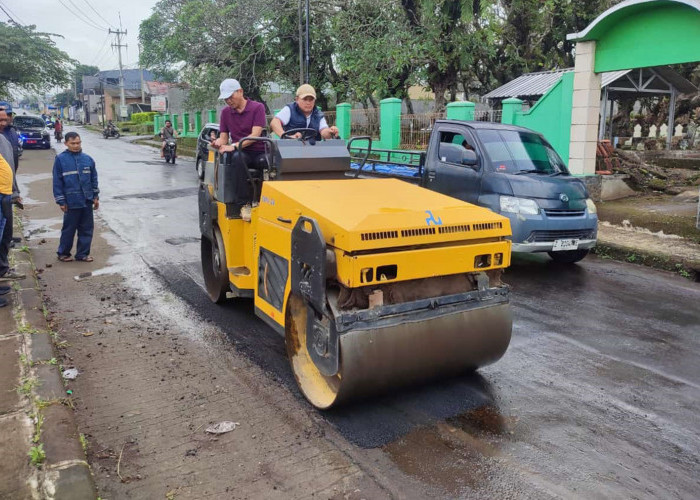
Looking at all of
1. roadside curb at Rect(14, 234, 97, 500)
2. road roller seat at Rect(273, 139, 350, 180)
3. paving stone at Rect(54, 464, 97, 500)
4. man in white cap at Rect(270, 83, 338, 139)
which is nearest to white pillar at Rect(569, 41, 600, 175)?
man in white cap at Rect(270, 83, 338, 139)

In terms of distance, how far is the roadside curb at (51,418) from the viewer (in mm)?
3205

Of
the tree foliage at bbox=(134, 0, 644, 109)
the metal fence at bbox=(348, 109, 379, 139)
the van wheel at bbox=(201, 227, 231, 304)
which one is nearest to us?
the van wheel at bbox=(201, 227, 231, 304)

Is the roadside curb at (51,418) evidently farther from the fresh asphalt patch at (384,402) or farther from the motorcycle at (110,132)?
the motorcycle at (110,132)

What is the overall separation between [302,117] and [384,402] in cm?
300

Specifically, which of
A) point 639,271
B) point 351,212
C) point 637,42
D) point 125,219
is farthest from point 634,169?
point 351,212

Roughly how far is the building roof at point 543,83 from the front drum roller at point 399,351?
1454cm

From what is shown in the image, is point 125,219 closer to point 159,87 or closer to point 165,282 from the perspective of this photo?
point 165,282

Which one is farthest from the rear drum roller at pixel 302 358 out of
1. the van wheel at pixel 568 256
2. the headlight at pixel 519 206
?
the van wheel at pixel 568 256

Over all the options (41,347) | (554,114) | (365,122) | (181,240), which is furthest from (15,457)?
(365,122)

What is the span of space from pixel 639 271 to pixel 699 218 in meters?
2.54

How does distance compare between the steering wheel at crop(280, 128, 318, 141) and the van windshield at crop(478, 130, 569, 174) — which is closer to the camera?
the steering wheel at crop(280, 128, 318, 141)

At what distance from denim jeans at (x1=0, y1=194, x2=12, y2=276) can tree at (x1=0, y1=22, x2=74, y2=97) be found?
34.0m

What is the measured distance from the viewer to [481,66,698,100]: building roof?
18.2m

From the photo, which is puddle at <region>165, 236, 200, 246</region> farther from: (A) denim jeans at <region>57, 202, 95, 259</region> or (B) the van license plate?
(B) the van license plate
